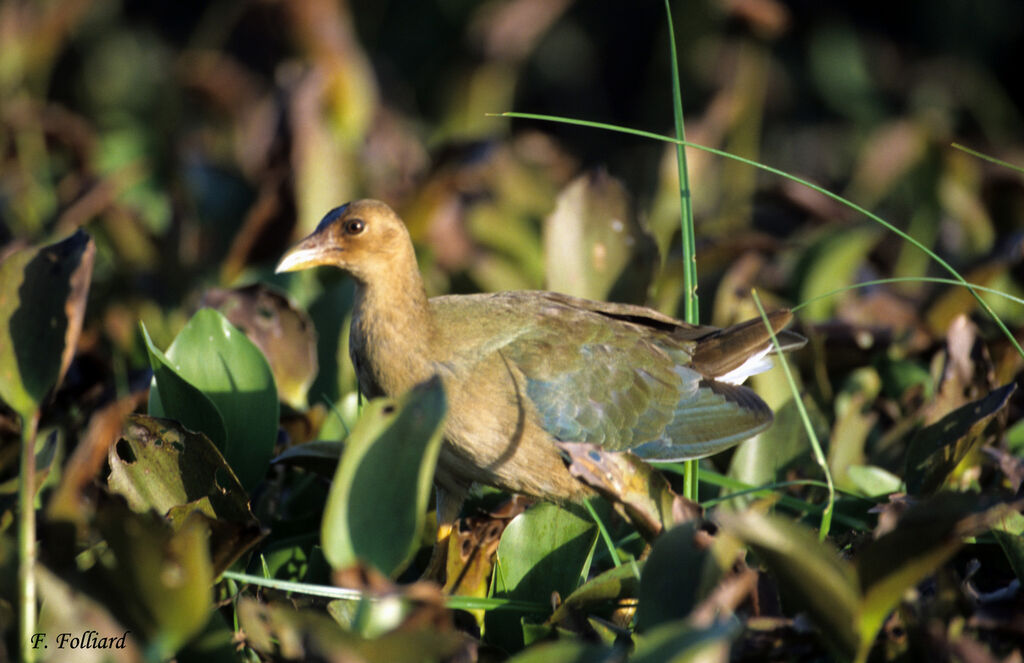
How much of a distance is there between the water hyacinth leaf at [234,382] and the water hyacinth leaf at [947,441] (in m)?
1.34

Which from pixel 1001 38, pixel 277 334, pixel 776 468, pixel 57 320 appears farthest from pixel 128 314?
pixel 1001 38

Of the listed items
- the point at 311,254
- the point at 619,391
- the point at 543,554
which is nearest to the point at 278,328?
the point at 311,254

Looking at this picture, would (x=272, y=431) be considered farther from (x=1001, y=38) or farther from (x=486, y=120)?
(x=1001, y=38)

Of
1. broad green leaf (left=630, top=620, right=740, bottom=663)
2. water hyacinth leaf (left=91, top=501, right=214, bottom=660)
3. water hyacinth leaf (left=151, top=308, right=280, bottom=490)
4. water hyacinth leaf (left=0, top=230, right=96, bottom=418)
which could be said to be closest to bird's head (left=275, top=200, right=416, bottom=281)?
water hyacinth leaf (left=151, top=308, right=280, bottom=490)

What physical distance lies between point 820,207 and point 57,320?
9.28 ft

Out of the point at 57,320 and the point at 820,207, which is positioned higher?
the point at 57,320

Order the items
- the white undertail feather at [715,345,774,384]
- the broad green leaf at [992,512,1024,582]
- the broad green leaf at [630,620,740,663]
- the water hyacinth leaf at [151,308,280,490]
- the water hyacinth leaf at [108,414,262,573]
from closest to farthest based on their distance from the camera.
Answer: the broad green leaf at [630,620,740,663], the broad green leaf at [992,512,1024,582], the water hyacinth leaf at [108,414,262,573], the water hyacinth leaf at [151,308,280,490], the white undertail feather at [715,345,774,384]

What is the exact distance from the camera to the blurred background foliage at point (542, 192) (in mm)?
2811

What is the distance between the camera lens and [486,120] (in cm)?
516

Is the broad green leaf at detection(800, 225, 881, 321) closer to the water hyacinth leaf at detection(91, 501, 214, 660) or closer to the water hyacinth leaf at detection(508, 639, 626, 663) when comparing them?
the water hyacinth leaf at detection(508, 639, 626, 663)

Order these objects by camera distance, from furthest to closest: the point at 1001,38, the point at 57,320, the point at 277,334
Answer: the point at 1001,38
the point at 277,334
the point at 57,320

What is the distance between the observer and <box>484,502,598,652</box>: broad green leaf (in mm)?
2014

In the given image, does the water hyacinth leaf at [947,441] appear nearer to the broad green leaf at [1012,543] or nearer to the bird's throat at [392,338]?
the broad green leaf at [1012,543]

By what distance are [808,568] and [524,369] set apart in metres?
1.02
